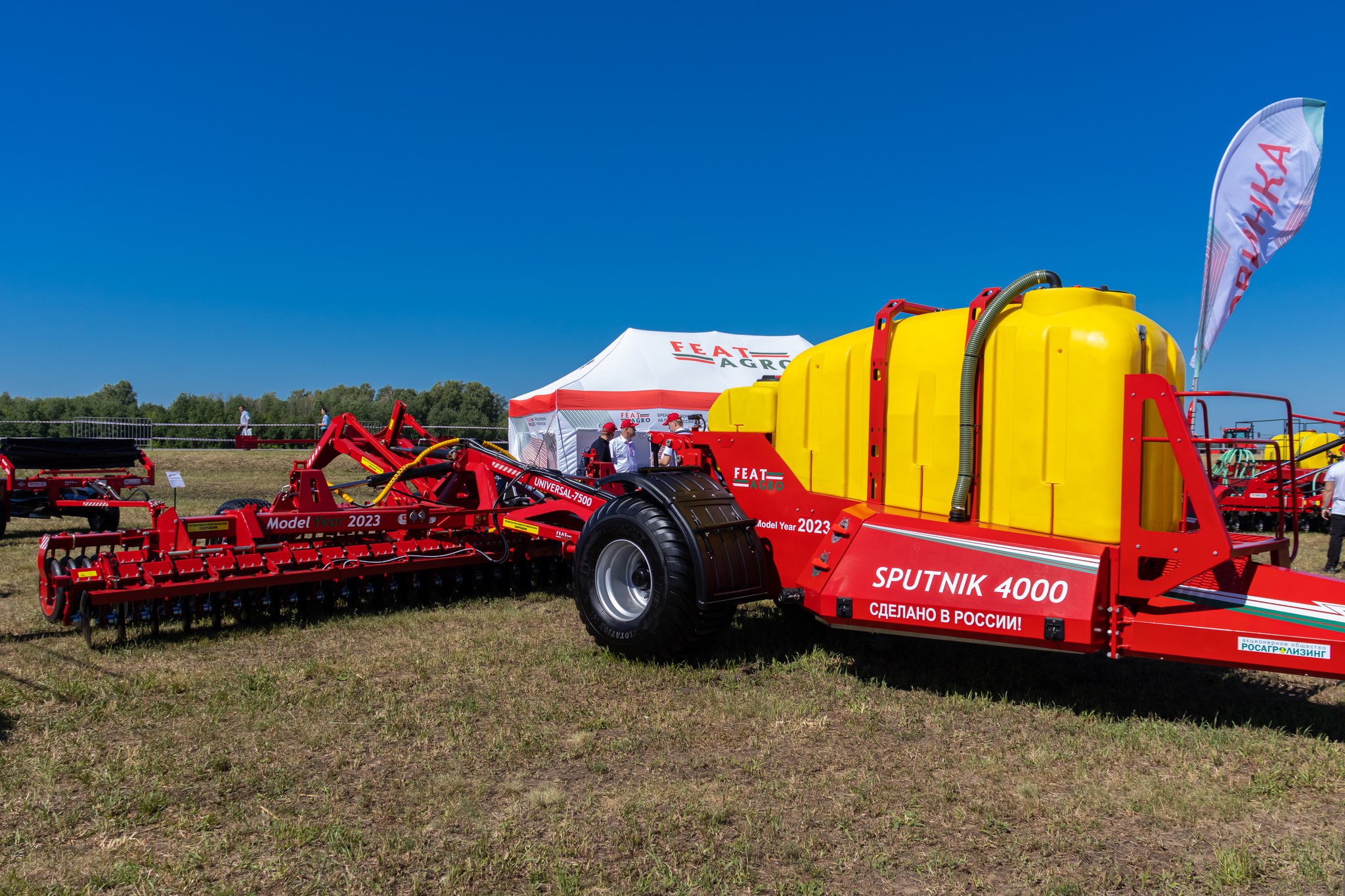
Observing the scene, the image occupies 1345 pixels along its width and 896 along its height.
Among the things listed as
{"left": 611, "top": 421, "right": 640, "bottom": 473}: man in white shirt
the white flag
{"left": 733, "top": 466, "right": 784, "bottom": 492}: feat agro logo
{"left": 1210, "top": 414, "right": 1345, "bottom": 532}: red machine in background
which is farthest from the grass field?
{"left": 1210, "top": 414, "right": 1345, "bottom": 532}: red machine in background

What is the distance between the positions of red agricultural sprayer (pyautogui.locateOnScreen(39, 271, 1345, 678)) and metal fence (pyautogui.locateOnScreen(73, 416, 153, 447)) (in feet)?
81.4

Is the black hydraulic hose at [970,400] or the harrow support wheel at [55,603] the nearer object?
the black hydraulic hose at [970,400]

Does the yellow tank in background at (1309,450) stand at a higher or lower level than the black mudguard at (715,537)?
higher

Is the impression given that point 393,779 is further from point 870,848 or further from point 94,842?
point 870,848

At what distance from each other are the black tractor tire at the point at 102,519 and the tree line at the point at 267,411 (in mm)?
16845

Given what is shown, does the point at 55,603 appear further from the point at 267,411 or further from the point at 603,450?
Result: the point at 267,411

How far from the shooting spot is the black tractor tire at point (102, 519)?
11359 millimetres

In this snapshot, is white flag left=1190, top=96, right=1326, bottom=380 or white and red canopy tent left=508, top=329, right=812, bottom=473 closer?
white flag left=1190, top=96, right=1326, bottom=380

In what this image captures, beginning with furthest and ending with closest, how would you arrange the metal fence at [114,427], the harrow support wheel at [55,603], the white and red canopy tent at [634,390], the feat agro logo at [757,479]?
the metal fence at [114,427] < the white and red canopy tent at [634,390] < the harrow support wheel at [55,603] < the feat agro logo at [757,479]

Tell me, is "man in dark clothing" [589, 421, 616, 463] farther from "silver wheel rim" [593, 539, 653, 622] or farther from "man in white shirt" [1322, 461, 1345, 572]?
"man in white shirt" [1322, 461, 1345, 572]

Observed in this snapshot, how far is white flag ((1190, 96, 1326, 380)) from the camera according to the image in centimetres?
838

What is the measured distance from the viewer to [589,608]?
5.74m

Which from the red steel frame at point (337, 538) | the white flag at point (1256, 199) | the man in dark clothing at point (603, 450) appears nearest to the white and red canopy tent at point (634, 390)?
the man in dark clothing at point (603, 450)

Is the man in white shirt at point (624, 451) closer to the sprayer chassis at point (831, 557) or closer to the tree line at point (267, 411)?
the sprayer chassis at point (831, 557)
